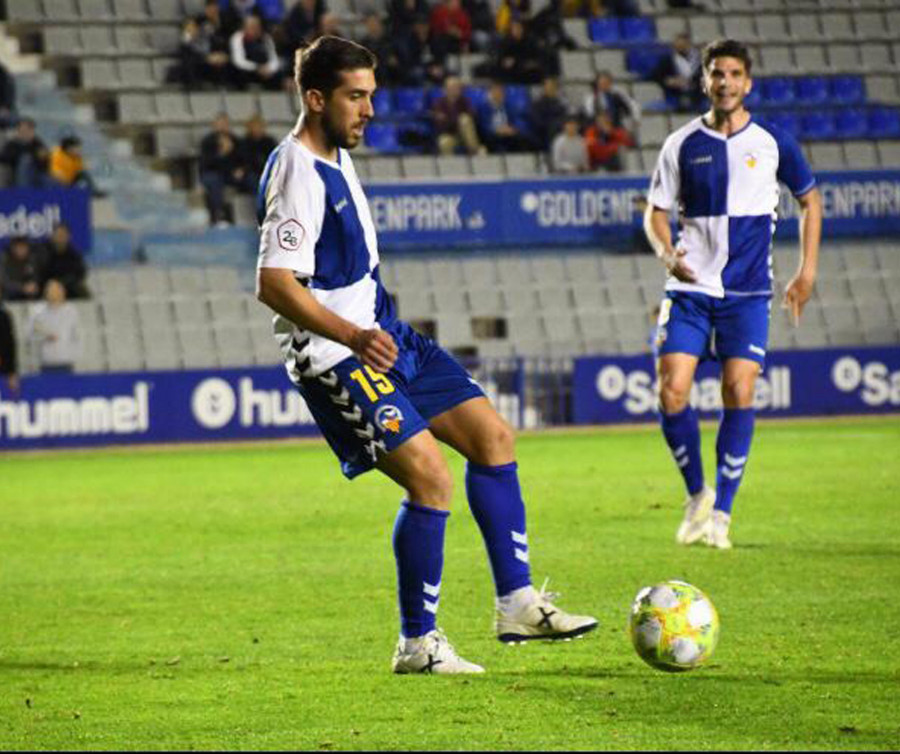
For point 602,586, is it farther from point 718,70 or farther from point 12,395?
point 12,395

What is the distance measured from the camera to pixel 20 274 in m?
22.9

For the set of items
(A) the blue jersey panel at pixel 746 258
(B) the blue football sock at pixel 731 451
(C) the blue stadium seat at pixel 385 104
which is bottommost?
(B) the blue football sock at pixel 731 451

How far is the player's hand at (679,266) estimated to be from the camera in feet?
34.7

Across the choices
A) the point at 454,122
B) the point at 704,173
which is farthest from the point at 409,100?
the point at 704,173

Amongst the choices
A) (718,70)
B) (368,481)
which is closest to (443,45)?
(368,481)

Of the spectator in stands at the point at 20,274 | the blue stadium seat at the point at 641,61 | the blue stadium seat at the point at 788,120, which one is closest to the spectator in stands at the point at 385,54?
the blue stadium seat at the point at 641,61

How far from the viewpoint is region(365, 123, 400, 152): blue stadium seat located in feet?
84.8

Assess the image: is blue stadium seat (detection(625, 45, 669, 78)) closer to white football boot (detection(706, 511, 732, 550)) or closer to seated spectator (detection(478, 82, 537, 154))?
seated spectator (detection(478, 82, 537, 154))

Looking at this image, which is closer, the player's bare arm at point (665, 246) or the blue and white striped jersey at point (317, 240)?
the blue and white striped jersey at point (317, 240)

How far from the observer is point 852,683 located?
6.41 meters

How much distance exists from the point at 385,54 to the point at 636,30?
4.28m

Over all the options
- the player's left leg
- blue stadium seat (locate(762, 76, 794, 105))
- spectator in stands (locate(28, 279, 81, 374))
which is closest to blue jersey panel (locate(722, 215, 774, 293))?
the player's left leg

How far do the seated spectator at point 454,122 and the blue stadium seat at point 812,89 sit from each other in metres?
5.39

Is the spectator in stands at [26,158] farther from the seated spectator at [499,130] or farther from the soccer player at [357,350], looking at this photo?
the soccer player at [357,350]
